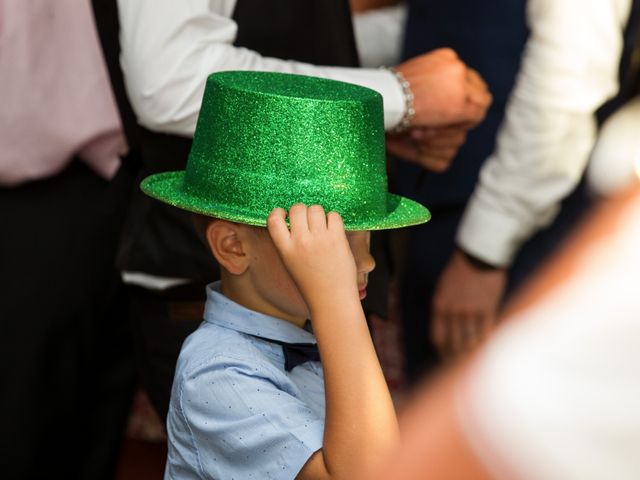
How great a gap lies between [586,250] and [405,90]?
0.96m

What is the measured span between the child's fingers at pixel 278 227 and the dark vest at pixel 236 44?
402mm

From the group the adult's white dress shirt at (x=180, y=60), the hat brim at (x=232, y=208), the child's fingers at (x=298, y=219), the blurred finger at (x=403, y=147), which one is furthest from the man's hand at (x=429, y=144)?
the child's fingers at (x=298, y=219)

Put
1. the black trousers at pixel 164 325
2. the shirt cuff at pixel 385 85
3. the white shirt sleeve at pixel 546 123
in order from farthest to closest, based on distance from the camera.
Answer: the white shirt sleeve at pixel 546 123, the black trousers at pixel 164 325, the shirt cuff at pixel 385 85

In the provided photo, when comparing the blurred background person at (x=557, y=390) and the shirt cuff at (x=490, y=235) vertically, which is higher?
the blurred background person at (x=557, y=390)

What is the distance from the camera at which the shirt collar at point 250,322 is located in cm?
116

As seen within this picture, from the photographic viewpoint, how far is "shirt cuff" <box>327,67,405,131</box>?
1375mm

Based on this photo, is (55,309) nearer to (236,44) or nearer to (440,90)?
(236,44)

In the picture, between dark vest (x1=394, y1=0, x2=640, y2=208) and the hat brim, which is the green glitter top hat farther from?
dark vest (x1=394, y1=0, x2=640, y2=208)

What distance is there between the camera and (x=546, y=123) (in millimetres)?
1717

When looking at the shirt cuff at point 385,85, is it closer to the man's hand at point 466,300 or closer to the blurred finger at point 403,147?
the blurred finger at point 403,147

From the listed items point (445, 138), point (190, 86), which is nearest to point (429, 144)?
point (445, 138)

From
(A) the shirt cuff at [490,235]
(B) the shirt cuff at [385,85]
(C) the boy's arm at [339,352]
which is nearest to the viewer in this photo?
(C) the boy's arm at [339,352]

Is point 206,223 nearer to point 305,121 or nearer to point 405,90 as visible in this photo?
point 305,121

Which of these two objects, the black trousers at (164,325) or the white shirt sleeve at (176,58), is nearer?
the white shirt sleeve at (176,58)
